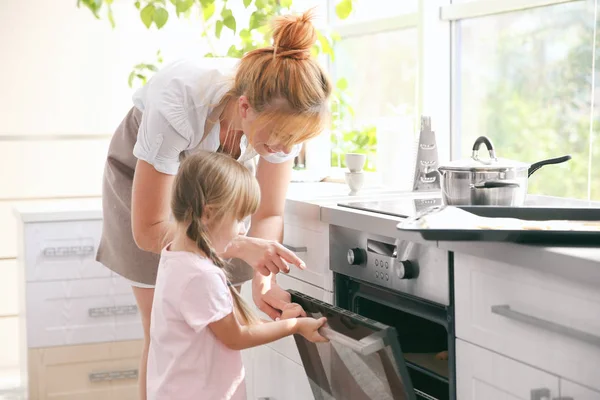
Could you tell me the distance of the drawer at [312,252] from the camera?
1.94 meters

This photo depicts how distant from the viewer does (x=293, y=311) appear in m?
1.64

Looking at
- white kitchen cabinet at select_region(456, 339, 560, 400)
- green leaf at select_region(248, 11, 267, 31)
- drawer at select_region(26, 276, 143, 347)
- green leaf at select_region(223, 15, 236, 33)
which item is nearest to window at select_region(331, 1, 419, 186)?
green leaf at select_region(248, 11, 267, 31)

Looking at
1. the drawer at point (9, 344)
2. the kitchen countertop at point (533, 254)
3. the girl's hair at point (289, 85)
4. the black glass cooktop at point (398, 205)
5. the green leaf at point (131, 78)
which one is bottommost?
the drawer at point (9, 344)

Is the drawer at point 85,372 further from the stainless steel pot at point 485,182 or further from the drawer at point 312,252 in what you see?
the stainless steel pot at point 485,182

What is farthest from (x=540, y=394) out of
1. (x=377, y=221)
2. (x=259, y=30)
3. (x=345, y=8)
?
(x=259, y=30)

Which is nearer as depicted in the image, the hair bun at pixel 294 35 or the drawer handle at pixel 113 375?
the hair bun at pixel 294 35

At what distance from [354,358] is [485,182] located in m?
0.42

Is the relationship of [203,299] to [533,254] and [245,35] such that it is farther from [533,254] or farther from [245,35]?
[245,35]

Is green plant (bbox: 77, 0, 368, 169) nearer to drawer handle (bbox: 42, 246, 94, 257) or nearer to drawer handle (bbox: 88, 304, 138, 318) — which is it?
drawer handle (bbox: 42, 246, 94, 257)

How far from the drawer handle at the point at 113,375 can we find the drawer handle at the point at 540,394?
1893mm

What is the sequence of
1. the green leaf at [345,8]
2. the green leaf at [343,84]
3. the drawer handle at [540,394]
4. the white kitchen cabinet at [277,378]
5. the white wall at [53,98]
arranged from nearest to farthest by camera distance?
the drawer handle at [540,394] < the white kitchen cabinet at [277,378] < the green leaf at [345,8] < the green leaf at [343,84] < the white wall at [53,98]

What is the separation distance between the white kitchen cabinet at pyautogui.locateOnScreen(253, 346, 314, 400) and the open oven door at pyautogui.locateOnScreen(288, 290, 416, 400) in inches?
9.1

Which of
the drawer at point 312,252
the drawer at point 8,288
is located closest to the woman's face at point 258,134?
the drawer at point 312,252

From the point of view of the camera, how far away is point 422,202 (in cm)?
190
